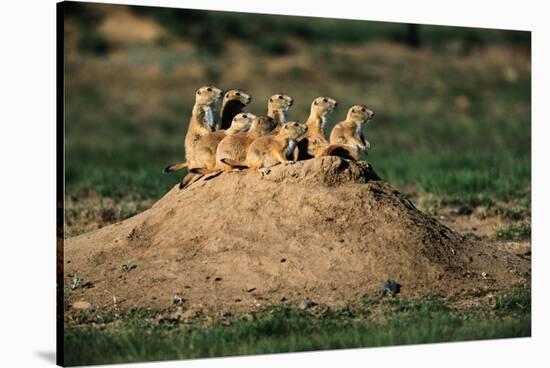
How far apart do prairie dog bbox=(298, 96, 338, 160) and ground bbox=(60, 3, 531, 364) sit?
1.75 meters

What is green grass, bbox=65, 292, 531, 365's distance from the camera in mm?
9078

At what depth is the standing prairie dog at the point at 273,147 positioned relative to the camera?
10445mm

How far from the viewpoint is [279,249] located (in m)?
10.2

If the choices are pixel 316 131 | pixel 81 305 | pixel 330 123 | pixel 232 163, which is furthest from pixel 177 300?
pixel 330 123

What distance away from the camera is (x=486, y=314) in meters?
10.4

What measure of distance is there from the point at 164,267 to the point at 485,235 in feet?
15.4

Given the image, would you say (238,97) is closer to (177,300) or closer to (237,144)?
(237,144)

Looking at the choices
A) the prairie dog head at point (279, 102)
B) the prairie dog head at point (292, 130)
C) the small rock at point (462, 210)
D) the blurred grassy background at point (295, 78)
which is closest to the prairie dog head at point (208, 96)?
the prairie dog head at point (279, 102)

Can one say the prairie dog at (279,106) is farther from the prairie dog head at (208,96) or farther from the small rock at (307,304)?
the small rock at (307,304)

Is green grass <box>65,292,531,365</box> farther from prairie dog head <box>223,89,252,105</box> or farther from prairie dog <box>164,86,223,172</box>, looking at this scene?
prairie dog head <box>223,89,252,105</box>

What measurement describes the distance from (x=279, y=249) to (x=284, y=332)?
90 cm

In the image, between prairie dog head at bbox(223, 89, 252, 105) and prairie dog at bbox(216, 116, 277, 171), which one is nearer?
prairie dog at bbox(216, 116, 277, 171)

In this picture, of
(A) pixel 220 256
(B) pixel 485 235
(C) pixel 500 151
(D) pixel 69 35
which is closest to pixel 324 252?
(A) pixel 220 256

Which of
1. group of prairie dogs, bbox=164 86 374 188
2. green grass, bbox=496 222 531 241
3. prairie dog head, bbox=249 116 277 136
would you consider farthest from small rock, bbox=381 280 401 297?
green grass, bbox=496 222 531 241
